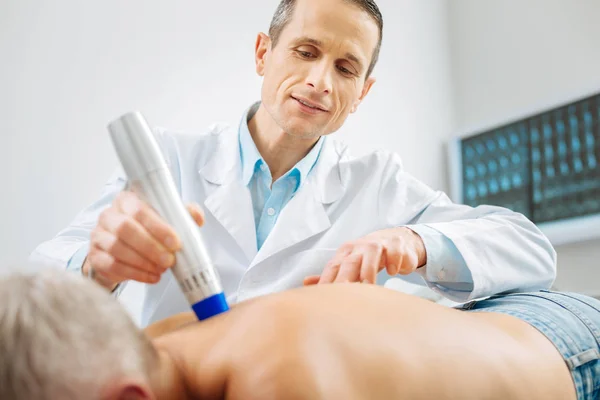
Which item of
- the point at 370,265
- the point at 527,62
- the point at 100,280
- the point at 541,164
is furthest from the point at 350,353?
the point at 527,62

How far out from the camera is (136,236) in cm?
63

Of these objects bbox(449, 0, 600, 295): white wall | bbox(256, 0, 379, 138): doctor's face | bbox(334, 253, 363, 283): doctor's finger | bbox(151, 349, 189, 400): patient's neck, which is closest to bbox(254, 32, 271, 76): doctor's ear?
bbox(256, 0, 379, 138): doctor's face

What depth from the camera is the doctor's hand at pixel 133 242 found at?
2.00ft

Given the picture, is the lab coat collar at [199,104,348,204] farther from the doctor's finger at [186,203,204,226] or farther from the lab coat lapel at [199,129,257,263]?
the doctor's finger at [186,203,204,226]

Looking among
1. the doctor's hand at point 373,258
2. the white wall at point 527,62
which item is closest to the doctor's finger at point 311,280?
the doctor's hand at point 373,258

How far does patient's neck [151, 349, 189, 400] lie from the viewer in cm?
54

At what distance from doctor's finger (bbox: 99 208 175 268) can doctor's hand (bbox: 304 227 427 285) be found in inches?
11.1

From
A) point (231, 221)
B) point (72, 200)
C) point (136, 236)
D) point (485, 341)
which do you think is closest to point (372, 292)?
point (485, 341)

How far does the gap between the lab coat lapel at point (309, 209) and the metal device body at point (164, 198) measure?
1.63ft

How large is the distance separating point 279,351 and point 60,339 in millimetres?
180

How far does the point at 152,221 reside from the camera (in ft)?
2.02

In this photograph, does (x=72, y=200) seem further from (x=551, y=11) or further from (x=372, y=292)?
(x=551, y=11)

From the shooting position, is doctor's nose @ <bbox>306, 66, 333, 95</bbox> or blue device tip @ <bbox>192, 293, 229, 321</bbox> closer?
blue device tip @ <bbox>192, 293, 229, 321</bbox>

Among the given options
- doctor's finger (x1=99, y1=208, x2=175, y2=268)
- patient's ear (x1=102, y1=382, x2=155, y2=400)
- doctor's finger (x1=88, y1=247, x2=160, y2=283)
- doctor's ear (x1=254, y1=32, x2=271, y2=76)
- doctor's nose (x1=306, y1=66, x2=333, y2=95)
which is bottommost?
patient's ear (x1=102, y1=382, x2=155, y2=400)
